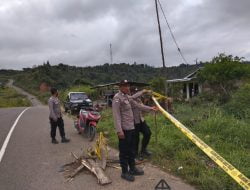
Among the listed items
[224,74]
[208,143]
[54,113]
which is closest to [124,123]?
[208,143]

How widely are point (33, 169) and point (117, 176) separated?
2.02m

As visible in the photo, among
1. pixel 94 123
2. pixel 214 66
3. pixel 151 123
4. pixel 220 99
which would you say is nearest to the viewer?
pixel 94 123

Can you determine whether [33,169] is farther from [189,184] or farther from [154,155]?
[189,184]

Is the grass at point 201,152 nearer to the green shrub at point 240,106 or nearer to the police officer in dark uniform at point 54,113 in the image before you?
the green shrub at point 240,106

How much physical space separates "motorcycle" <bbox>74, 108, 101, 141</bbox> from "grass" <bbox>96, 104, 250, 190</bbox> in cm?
68

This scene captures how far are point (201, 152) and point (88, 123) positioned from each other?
4.71m

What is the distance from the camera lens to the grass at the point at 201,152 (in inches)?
239

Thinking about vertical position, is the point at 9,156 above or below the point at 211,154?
below

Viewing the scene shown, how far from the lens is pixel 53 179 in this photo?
21.5 ft

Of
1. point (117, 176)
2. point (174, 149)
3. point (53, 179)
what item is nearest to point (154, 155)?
point (174, 149)

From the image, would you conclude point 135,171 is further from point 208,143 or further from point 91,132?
point 91,132

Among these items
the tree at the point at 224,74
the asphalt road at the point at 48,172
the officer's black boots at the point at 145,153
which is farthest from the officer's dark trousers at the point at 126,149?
the tree at the point at 224,74

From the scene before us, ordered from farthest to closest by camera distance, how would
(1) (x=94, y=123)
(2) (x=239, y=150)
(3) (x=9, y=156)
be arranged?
1. (1) (x=94, y=123)
2. (3) (x=9, y=156)
3. (2) (x=239, y=150)

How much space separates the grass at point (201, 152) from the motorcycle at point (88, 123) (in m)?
0.68
